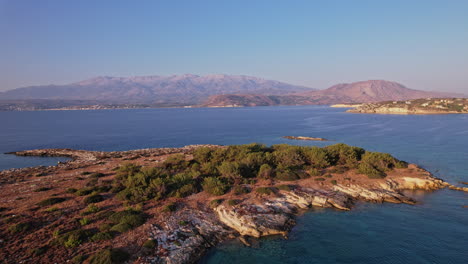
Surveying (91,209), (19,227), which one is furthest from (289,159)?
(19,227)

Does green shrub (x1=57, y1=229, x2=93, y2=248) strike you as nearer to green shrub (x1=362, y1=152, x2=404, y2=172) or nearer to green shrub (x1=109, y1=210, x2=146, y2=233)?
green shrub (x1=109, y1=210, x2=146, y2=233)

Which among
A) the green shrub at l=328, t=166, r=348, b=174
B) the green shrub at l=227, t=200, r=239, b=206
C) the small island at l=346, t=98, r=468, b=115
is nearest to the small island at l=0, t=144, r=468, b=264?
the green shrub at l=227, t=200, r=239, b=206

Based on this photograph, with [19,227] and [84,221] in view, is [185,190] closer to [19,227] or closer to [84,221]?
[84,221]

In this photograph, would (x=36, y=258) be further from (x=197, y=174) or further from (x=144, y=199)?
(x=197, y=174)

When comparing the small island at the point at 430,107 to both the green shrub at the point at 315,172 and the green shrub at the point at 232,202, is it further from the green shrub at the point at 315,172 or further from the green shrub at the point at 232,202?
the green shrub at the point at 232,202

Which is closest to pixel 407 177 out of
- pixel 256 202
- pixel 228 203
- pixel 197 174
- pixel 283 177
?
pixel 283 177

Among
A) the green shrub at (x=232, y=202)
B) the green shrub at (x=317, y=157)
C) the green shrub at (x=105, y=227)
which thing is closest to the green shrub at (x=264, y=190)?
the green shrub at (x=232, y=202)

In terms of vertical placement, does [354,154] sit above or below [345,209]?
above
